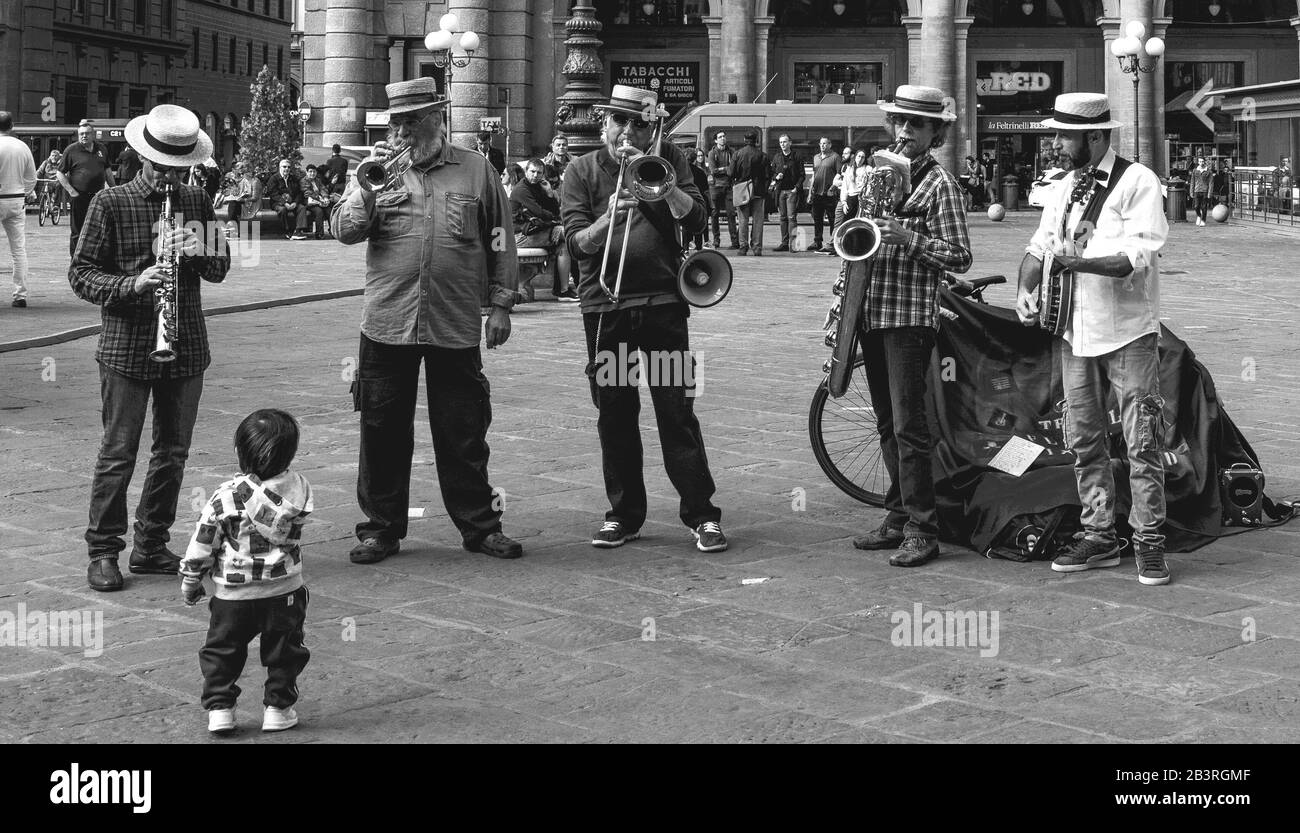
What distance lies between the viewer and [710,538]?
6.51 meters

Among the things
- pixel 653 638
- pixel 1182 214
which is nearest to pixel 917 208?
pixel 653 638

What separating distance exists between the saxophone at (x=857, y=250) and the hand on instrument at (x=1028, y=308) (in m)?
0.56

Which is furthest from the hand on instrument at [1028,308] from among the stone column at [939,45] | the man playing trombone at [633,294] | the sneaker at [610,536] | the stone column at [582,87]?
the stone column at [939,45]

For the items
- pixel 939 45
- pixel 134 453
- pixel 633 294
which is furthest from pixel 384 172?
pixel 939 45

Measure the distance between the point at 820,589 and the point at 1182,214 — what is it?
105 ft

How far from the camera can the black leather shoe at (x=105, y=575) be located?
231 inches

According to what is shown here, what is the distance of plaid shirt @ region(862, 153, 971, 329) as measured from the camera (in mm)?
6379

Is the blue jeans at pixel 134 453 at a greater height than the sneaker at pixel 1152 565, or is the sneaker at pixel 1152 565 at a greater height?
the blue jeans at pixel 134 453

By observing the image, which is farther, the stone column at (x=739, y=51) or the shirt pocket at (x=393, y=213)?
the stone column at (x=739, y=51)

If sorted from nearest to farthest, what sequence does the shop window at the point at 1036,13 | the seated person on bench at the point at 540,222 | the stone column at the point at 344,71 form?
the seated person on bench at the point at 540,222 → the stone column at the point at 344,71 → the shop window at the point at 1036,13

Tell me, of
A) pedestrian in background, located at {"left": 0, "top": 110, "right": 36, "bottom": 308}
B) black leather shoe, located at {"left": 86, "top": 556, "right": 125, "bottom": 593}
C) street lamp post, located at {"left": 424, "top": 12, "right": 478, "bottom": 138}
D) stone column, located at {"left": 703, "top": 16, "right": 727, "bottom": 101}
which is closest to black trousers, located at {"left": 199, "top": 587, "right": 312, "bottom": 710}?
black leather shoe, located at {"left": 86, "top": 556, "right": 125, "bottom": 593}

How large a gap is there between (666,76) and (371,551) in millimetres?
40990

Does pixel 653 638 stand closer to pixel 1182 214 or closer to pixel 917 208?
pixel 917 208

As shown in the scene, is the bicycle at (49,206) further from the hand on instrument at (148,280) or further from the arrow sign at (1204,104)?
the hand on instrument at (148,280)
